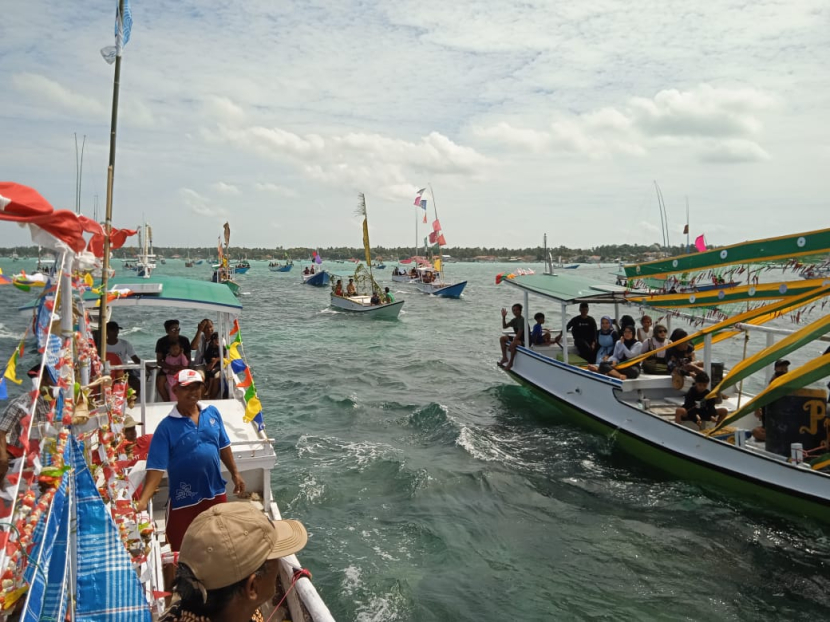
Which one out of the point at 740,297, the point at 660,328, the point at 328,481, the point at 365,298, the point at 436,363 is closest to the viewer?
the point at 740,297

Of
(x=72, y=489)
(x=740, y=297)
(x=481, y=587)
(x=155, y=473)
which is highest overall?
(x=740, y=297)

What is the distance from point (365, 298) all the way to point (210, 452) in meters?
32.4

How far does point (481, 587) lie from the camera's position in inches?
276

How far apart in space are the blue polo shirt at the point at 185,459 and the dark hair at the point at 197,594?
2.50 metres

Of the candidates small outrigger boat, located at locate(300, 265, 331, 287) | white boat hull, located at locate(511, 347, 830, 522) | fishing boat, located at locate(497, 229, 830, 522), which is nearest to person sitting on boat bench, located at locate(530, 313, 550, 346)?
white boat hull, located at locate(511, 347, 830, 522)

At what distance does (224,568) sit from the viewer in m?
2.24

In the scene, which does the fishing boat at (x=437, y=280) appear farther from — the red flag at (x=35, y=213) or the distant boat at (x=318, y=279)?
the red flag at (x=35, y=213)

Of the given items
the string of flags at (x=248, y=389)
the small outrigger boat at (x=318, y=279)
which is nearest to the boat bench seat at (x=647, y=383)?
the string of flags at (x=248, y=389)

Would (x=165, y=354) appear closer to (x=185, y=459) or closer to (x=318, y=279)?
(x=185, y=459)

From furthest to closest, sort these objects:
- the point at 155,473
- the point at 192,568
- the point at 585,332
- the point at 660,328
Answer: the point at 585,332 → the point at 660,328 → the point at 155,473 → the point at 192,568

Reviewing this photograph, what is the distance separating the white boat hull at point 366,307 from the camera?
33.8 meters

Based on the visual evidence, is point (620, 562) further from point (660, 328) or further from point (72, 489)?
point (72, 489)

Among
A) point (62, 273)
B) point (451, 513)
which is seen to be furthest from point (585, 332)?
point (62, 273)

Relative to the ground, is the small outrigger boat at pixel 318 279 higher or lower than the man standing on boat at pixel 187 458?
higher
